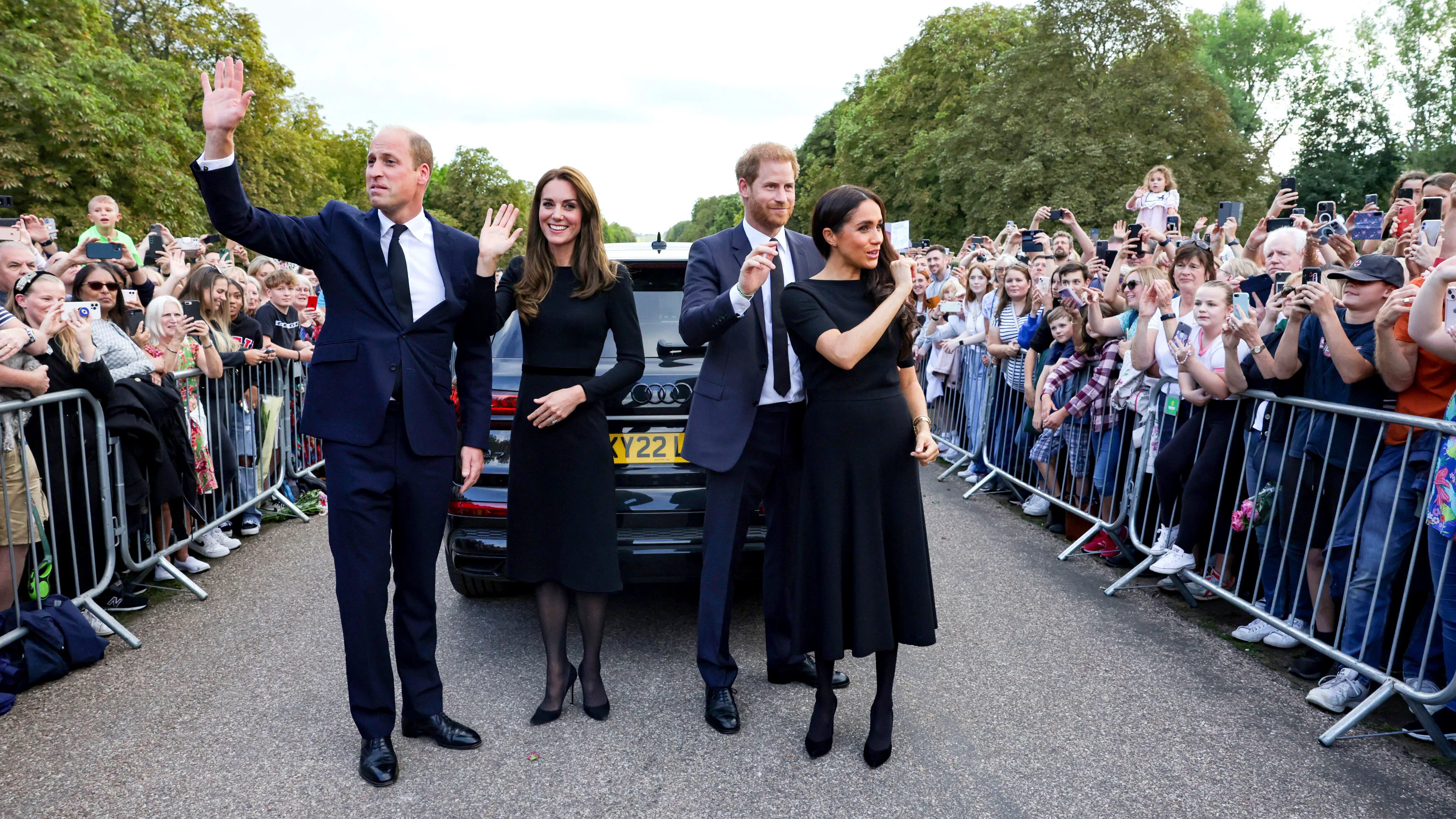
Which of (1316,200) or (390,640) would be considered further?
(1316,200)

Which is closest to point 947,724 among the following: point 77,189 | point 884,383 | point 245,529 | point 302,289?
point 884,383

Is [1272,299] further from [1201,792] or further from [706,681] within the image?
[706,681]

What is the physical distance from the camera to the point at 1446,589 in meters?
3.96

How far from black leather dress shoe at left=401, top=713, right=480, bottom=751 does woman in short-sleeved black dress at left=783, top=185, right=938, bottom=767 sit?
51.2 inches

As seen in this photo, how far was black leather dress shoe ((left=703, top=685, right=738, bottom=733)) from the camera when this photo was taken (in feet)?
13.2

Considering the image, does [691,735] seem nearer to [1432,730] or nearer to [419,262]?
[419,262]

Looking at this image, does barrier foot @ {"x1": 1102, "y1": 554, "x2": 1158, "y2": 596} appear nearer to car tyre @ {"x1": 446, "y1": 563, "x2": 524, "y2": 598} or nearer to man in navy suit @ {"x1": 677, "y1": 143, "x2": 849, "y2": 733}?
man in navy suit @ {"x1": 677, "y1": 143, "x2": 849, "y2": 733}

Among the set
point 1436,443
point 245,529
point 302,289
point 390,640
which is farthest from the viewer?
point 302,289

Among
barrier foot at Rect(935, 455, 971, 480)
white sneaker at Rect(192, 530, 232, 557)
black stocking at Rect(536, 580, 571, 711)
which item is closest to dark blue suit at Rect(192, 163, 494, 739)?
black stocking at Rect(536, 580, 571, 711)

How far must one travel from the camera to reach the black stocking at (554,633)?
4.15 m

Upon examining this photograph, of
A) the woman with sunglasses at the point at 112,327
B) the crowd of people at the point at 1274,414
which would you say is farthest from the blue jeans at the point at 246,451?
the crowd of people at the point at 1274,414

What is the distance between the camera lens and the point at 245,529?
24.2 feet

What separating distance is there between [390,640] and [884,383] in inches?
113

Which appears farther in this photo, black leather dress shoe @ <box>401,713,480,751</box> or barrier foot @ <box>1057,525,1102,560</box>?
barrier foot @ <box>1057,525,1102,560</box>
